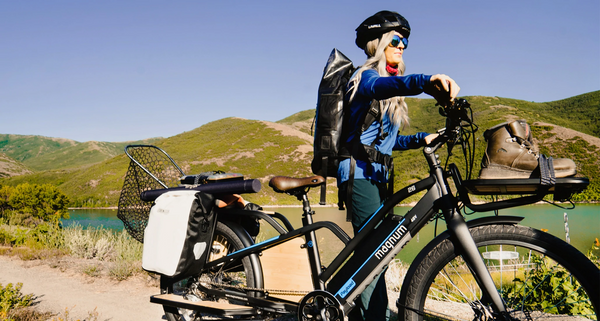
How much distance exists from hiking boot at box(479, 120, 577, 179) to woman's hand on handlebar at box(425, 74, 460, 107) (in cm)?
27

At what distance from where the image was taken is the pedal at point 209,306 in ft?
7.30

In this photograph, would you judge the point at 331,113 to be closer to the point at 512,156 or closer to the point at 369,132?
the point at 369,132

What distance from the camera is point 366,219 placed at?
208cm

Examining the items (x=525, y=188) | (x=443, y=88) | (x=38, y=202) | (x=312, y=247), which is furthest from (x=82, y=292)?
(x=38, y=202)

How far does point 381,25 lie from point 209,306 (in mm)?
2138

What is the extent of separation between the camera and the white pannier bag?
7.54 ft

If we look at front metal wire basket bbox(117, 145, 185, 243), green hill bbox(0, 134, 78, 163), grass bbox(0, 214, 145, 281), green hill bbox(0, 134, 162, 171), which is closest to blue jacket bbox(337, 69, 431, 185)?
front metal wire basket bbox(117, 145, 185, 243)

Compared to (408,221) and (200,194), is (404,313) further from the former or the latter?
(200,194)

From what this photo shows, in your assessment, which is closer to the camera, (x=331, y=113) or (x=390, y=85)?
(x=390, y=85)

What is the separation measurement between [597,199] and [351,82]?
58.1 feet

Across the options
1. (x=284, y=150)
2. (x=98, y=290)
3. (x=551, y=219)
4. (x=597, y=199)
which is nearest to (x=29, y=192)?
(x=98, y=290)

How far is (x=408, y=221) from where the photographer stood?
5.85 feet

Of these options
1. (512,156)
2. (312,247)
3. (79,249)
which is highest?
(512,156)

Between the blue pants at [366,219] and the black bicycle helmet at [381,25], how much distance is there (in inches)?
35.7
